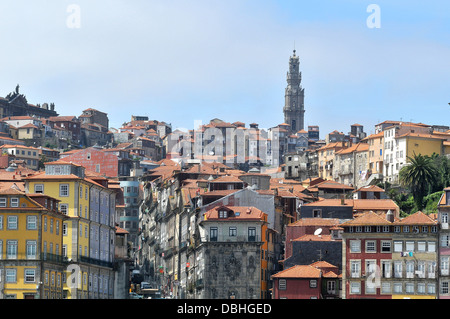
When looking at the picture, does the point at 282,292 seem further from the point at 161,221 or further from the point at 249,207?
the point at 161,221

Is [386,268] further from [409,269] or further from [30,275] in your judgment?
[30,275]

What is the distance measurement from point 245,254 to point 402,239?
18427mm

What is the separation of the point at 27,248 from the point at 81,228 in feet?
49.3

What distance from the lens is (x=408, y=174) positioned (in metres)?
184

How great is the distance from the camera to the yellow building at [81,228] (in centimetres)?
13700

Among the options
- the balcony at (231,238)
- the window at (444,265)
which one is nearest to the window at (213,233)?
the balcony at (231,238)

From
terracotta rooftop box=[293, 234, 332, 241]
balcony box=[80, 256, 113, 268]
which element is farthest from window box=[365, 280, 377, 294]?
balcony box=[80, 256, 113, 268]

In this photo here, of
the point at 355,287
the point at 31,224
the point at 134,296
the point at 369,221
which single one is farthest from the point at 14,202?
the point at 369,221

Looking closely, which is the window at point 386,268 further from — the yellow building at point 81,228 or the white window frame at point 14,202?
the white window frame at point 14,202

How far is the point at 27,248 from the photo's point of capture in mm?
126375

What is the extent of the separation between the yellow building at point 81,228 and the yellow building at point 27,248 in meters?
5.31

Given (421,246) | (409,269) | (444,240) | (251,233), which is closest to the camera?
(409,269)

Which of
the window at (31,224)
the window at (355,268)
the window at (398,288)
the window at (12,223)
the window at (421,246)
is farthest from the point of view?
the window at (421,246)
